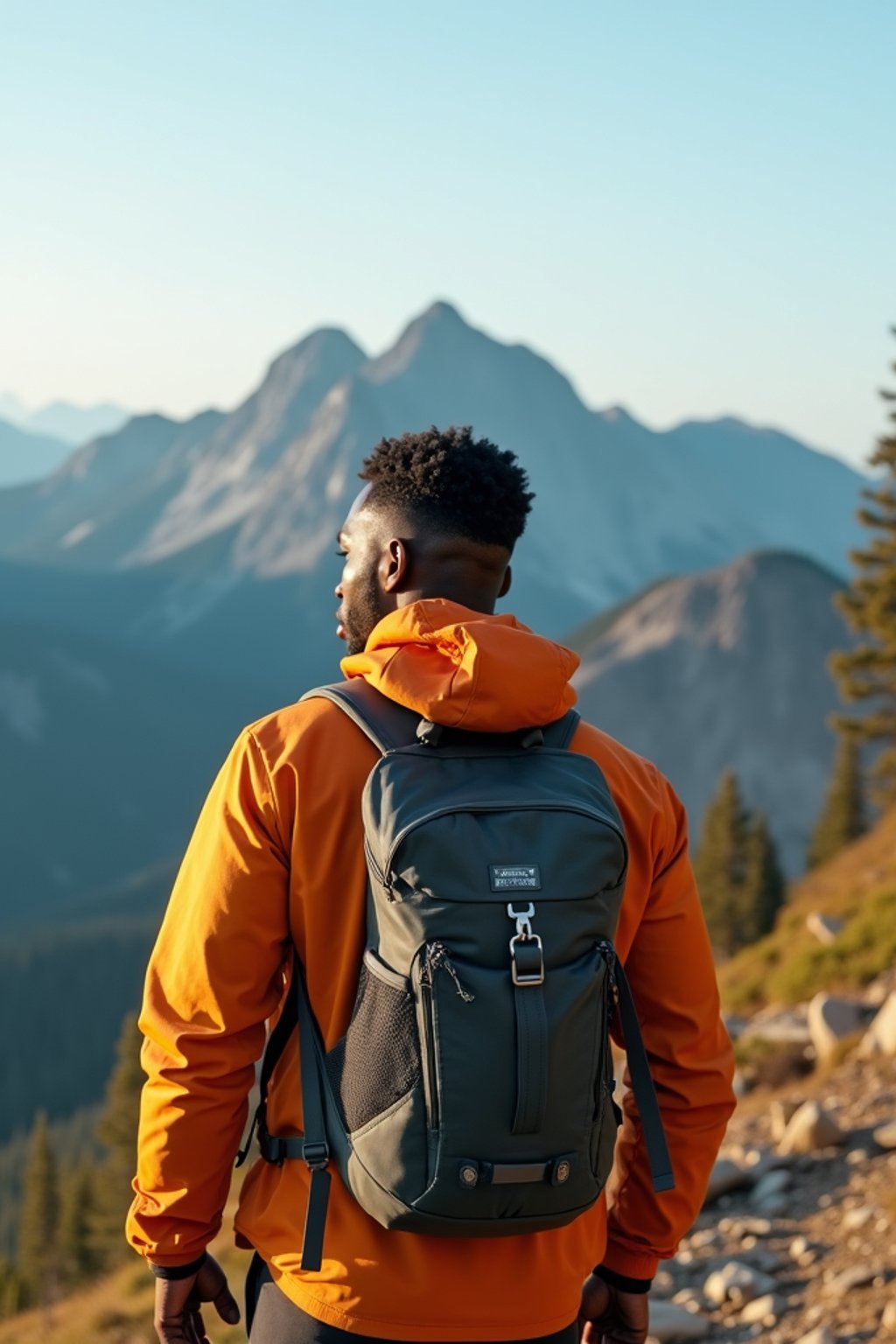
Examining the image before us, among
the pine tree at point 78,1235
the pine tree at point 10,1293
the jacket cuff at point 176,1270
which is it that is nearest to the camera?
the jacket cuff at point 176,1270

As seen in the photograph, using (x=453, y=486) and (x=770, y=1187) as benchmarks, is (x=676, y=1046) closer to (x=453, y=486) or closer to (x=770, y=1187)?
(x=453, y=486)

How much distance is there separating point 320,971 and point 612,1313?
4.29 ft

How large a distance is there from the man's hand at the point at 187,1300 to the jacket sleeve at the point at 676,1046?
3.25 feet

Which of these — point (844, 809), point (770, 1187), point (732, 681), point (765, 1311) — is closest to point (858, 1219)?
point (765, 1311)

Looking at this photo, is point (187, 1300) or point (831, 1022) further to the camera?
point (831, 1022)

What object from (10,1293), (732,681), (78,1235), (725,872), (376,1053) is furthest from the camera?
(732,681)

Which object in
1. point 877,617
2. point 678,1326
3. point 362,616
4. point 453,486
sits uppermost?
point 877,617

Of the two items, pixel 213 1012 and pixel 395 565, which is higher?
pixel 395 565

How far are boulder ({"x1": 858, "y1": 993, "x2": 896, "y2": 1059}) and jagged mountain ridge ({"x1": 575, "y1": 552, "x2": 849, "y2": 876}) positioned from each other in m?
119

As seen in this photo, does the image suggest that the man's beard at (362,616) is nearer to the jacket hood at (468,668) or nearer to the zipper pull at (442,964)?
the jacket hood at (468,668)

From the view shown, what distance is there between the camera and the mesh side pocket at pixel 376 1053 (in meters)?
2.78

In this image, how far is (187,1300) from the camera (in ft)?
10.2

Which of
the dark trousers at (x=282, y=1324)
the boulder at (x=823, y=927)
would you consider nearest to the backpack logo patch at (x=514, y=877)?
the dark trousers at (x=282, y=1324)

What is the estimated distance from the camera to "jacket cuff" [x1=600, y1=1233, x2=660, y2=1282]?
11.5 ft
